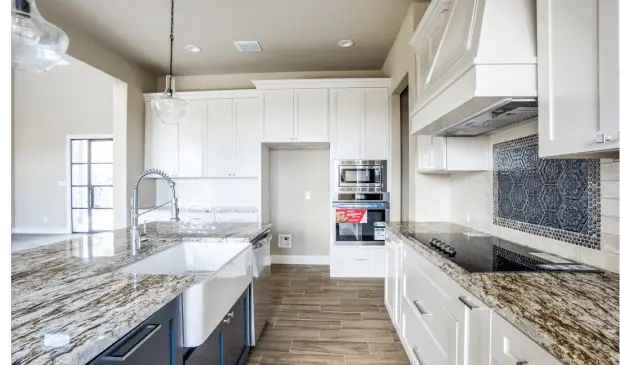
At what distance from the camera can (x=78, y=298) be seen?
98 cm

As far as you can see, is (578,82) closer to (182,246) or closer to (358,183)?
(182,246)

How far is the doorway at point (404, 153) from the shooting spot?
380 centimetres

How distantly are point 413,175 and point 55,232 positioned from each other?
808cm

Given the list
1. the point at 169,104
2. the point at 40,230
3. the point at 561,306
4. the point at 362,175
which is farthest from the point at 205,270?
the point at 40,230

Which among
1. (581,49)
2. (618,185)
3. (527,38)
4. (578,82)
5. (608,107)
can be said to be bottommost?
(618,185)

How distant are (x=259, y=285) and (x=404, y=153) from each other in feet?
8.12

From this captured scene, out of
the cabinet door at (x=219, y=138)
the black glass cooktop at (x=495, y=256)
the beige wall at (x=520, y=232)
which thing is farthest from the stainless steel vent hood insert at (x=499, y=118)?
the cabinet door at (x=219, y=138)

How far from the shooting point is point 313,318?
2.91 metres

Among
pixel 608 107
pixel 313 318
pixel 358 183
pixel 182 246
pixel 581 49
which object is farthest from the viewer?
pixel 358 183

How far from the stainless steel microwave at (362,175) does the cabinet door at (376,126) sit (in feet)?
0.34

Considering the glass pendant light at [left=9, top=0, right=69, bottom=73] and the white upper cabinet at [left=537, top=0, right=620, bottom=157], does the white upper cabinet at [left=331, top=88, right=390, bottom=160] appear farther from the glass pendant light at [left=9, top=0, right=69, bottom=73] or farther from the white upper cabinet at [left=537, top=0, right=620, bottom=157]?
the glass pendant light at [left=9, top=0, right=69, bottom=73]

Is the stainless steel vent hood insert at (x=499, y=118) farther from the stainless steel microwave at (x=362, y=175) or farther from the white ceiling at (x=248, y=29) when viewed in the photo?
the stainless steel microwave at (x=362, y=175)

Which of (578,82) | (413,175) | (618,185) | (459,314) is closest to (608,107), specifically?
(578,82)

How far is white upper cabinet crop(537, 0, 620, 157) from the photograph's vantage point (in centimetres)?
93
